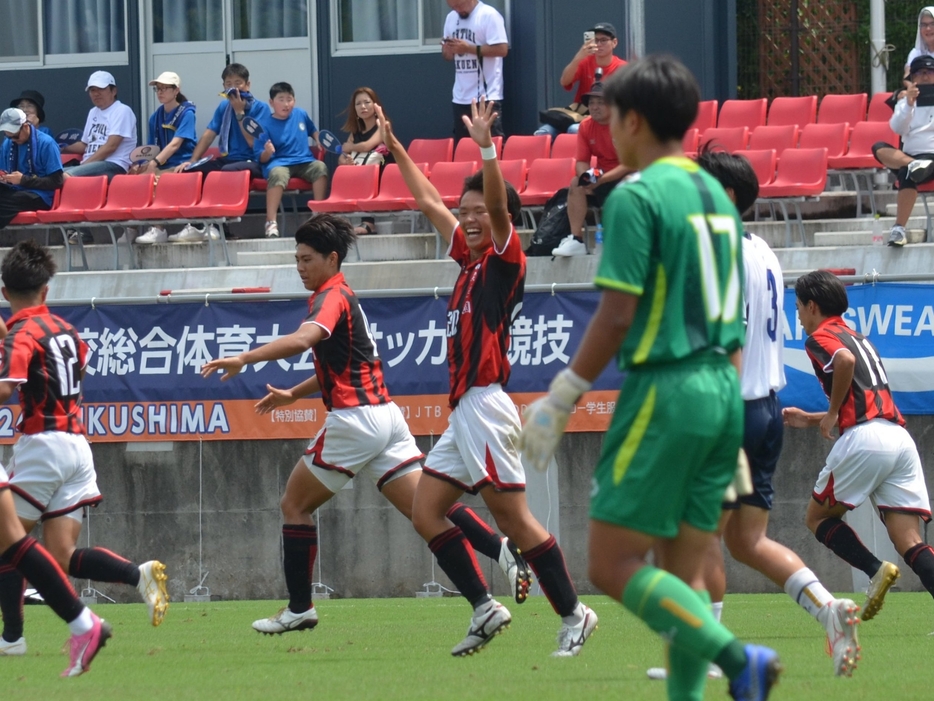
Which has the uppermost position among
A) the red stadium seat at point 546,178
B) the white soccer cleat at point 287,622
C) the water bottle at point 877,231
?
the red stadium seat at point 546,178

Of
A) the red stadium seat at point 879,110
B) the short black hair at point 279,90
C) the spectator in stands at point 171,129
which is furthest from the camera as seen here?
the spectator in stands at point 171,129

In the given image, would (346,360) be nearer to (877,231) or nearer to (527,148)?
(877,231)

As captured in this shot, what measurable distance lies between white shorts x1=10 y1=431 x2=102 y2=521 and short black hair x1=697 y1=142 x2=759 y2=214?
3.39 m

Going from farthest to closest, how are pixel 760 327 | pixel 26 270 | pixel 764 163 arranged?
1. pixel 764 163
2. pixel 26 270
3. pixel 760 327

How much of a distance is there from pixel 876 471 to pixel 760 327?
6.93ft

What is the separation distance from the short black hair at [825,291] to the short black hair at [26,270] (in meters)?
3.56

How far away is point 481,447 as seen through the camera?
631 cm

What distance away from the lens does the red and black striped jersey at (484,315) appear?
633 centimetres

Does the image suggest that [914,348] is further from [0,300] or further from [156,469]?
[0,300]

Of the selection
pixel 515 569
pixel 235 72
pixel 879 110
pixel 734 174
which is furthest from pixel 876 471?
pixel 235 72

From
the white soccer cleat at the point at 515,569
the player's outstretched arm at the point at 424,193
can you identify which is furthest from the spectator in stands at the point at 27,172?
the white soccer cleat at the point at 515,569

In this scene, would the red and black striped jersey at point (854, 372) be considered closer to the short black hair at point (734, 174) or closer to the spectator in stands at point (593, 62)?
the short black hair at point (734, 174)

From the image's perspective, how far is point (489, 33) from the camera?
50.6 feet

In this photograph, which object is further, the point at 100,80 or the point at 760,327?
the point at 100,80
